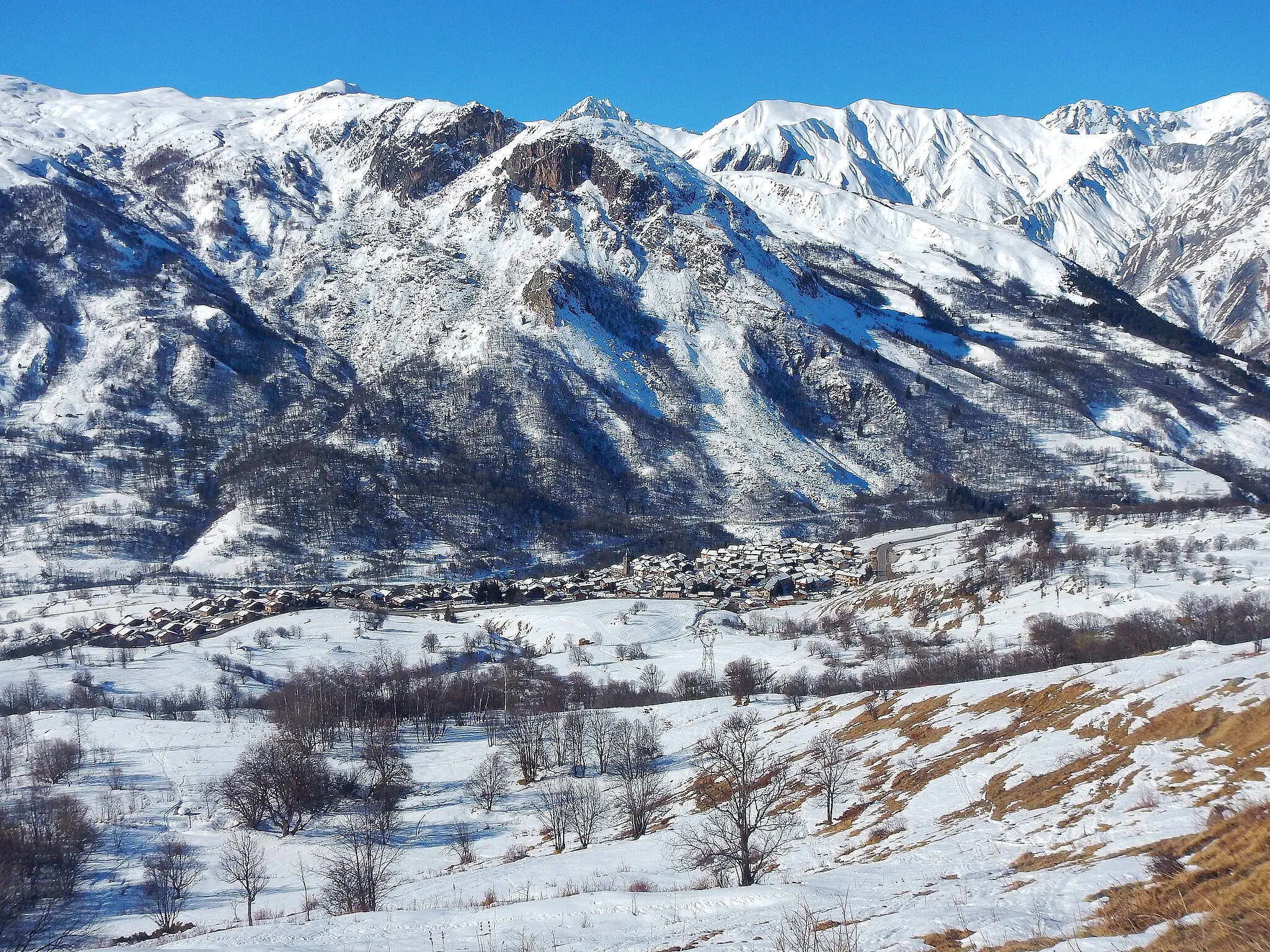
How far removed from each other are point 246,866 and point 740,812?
20435 mm

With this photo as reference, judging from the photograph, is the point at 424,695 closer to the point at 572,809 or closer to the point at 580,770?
the point at 580,770

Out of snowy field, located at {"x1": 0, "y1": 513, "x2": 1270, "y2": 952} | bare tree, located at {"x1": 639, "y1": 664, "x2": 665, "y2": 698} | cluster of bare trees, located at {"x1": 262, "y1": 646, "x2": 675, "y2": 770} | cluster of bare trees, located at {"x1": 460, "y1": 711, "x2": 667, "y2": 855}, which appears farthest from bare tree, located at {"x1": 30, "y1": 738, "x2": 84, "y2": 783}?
bare tree, located at {"x1": 639, "y1": 664, "x2": 665, "y2": 698}

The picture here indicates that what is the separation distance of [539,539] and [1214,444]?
531 ft

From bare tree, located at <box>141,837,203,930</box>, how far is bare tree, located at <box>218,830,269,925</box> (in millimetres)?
1256

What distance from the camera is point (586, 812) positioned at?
38.8 m

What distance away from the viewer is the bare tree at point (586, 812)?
36.7m

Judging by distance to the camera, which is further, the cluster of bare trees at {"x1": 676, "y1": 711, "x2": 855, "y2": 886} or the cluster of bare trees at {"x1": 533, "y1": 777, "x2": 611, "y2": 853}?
the cluster of bare trees at {"x1": 533, "y1": 777, "x2": 611, "y2": 853}

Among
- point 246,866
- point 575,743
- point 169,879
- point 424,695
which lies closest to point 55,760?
point 169,879

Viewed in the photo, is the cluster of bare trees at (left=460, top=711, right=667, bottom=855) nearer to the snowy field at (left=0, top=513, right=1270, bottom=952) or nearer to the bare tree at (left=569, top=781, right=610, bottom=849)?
the bare tree at (left=569, top=781, right=610, bottom=849)

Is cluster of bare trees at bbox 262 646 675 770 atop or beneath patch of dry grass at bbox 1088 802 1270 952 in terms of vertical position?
beneath

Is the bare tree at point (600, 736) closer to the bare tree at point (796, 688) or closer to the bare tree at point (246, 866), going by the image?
the bare tree at point (796, 688)

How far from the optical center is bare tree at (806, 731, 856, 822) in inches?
1216

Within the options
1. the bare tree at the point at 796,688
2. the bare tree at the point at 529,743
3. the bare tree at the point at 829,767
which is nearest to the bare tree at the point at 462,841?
the bare tree at the point at 529,743

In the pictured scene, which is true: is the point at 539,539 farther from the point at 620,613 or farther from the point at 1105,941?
the point at 1105,941
